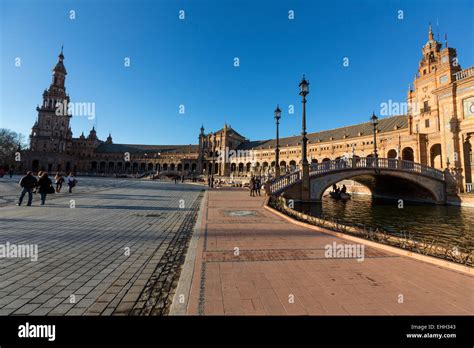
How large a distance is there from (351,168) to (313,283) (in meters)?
22.3

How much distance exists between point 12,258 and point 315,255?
6.66 metres

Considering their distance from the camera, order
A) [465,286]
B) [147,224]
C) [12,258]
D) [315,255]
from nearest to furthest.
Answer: [465,286], [12,258], [315,255], [147,224]

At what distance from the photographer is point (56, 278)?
3.88 metres

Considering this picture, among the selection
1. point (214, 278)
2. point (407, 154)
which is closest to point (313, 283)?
point (214, 278)

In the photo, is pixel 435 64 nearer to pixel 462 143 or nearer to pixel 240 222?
pixel 462 143

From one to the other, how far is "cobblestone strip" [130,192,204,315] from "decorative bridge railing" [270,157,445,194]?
14067mm

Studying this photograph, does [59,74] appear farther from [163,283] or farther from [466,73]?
[466,73]

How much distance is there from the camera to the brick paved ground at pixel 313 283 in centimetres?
300

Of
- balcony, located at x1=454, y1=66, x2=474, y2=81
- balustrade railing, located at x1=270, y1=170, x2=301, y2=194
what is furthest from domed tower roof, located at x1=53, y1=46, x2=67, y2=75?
balcony, located at x1=454, y1=66, x2=474, y2=81

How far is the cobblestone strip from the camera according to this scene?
3.02 meters

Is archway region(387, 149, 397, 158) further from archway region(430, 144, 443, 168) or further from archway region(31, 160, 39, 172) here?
archway region(31, 160, 39, 172)

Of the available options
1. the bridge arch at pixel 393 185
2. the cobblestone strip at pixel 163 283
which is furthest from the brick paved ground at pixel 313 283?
the bridge arch at pixel 393 185

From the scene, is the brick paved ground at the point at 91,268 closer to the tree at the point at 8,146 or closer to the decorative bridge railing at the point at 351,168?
the decorative bridge railing at the point at 351,168
